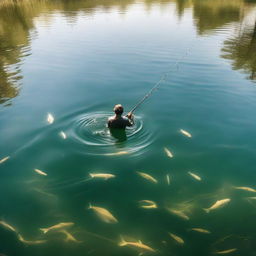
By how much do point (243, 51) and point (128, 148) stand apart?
1690cm

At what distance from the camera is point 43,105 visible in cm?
1233

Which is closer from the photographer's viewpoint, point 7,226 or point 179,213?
point 7,226

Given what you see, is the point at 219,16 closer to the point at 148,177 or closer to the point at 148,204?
the point at 148,177

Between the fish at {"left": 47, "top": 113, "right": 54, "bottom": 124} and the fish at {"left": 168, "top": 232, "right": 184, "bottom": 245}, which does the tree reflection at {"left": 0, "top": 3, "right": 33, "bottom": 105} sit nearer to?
the fish at {"left": 47, "top": 113, "right": 54, "bottom": 124}

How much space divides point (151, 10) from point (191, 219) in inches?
1765

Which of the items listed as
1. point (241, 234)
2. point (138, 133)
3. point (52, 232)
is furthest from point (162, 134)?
point (52, 232)

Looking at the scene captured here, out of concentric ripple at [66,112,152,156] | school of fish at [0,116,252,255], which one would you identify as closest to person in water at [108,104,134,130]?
concentric ripple at [66,112,152,156]

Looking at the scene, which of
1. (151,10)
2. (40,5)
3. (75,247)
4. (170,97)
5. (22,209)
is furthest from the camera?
(40,5)

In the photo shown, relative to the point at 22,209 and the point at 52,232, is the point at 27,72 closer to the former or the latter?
the point at 22,209

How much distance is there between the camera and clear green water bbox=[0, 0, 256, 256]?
6.23 meters

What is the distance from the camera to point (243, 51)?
2106 cm

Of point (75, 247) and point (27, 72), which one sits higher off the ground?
point (27, 72)

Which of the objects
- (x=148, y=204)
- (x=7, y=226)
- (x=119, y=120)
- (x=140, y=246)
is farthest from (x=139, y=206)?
Result: (x=7, y=226)

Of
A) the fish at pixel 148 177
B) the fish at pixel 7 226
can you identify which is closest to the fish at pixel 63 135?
the fish at pixel 148 177
